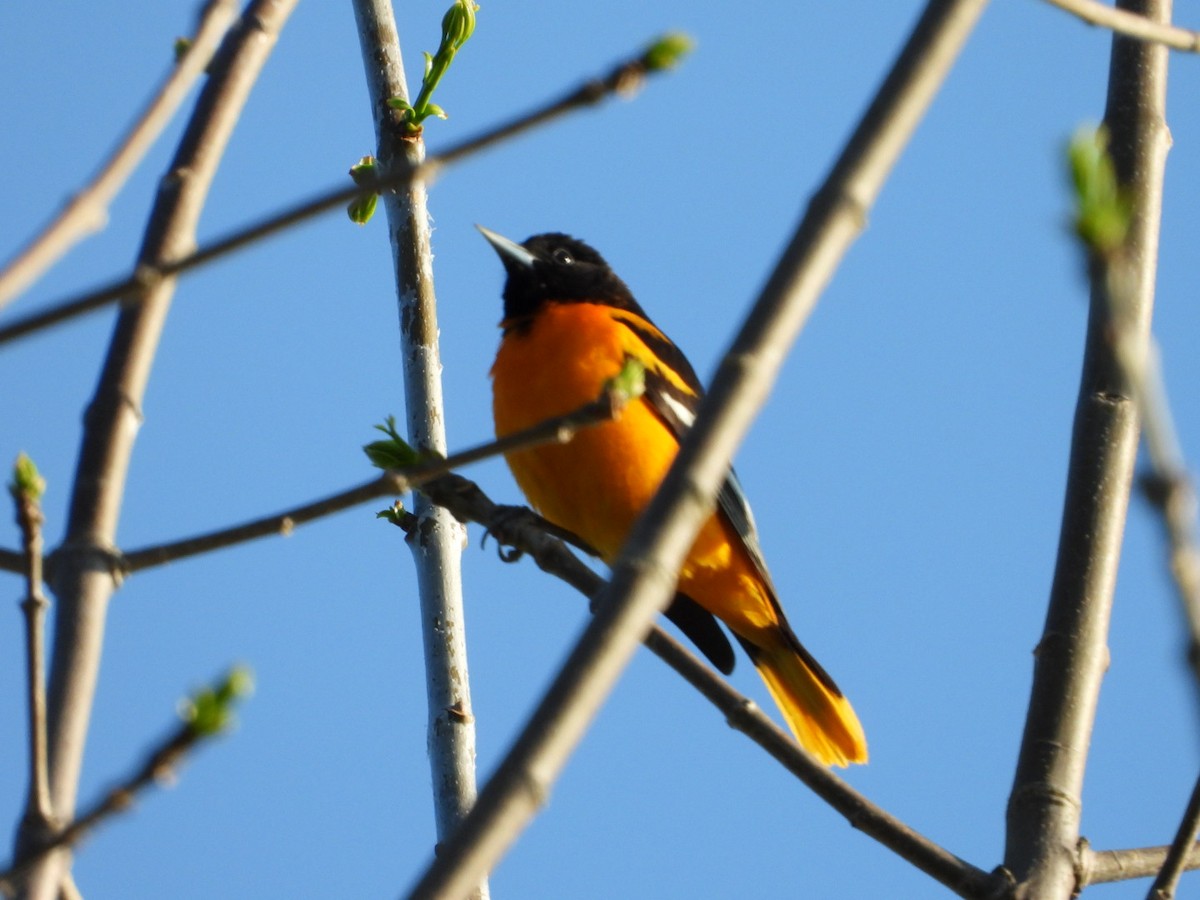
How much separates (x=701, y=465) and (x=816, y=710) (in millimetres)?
3866

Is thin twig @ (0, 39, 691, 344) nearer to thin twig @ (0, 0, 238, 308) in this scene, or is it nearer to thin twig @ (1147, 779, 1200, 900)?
thin twig @ (0, 0, 238, 308)

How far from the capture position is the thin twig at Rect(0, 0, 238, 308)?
1.50 m

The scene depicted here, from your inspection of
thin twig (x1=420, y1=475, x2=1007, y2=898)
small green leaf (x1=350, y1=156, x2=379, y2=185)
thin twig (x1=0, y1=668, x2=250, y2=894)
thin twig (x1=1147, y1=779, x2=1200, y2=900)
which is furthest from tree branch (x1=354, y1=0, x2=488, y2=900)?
thin twig (x1=0, y1=668, x2=250, y2=894)

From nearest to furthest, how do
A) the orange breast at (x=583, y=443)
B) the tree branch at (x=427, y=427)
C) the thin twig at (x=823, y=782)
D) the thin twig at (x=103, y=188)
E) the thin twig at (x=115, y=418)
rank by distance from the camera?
the thin twig at (x=103, y=188) < the thin twig at (x=115, y=418) < the thin twig at (x=823, y=782) < the tree branch at (x=427, y=427) < the orange breast at (x=583, y=443)

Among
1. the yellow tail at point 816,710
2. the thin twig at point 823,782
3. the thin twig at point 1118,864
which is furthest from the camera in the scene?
the yellow tail at point 816,710

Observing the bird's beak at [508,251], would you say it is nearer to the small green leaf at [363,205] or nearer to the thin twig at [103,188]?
the small green leaf at [363,205]

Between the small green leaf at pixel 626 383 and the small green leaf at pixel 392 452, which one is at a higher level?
the small green leaf at pixel 392 452

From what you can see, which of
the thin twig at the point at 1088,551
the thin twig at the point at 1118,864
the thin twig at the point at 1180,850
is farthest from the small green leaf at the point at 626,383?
the thin twig at the point at 1118,864

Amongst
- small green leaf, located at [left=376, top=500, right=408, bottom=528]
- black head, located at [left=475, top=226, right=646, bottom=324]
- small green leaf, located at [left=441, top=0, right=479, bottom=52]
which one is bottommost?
small green leaf, located at [left=376, top=500, right=408, bottom=528]

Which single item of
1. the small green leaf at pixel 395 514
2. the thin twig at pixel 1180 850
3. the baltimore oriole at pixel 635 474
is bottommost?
the thin twig at pixel 1180 850

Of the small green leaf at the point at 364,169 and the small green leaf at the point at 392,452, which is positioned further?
the small green leaf at the point at 364,169

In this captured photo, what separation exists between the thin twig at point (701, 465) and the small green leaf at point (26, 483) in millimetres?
682

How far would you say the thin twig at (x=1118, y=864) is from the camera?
116 inches

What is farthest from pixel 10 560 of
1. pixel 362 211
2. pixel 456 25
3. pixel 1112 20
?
pixel 456 25
